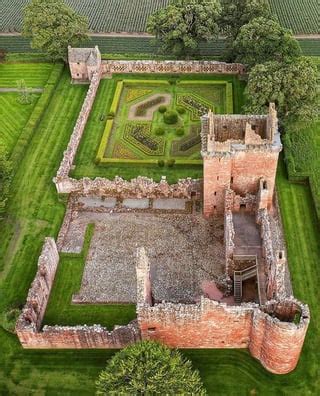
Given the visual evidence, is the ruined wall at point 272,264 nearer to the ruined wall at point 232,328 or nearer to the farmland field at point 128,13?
the ruined wall at point 232,328

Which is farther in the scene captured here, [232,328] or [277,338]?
[232,328]

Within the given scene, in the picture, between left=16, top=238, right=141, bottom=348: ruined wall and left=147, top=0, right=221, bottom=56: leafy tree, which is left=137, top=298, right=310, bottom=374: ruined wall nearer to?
left=16, top=238, right=141, bottom=348: ruined wall

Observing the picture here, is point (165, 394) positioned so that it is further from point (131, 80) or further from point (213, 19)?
point (213, 19)

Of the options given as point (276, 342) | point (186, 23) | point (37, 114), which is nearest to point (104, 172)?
point (37, 114)

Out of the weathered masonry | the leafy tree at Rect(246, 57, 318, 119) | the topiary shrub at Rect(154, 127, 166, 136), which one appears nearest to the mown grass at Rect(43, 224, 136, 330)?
the weathered masonry

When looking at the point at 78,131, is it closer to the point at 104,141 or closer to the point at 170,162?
the point at 104,141

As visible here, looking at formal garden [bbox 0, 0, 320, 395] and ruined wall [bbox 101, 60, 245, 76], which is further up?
ruined wall [bbox 101, 60, 245, 76]
